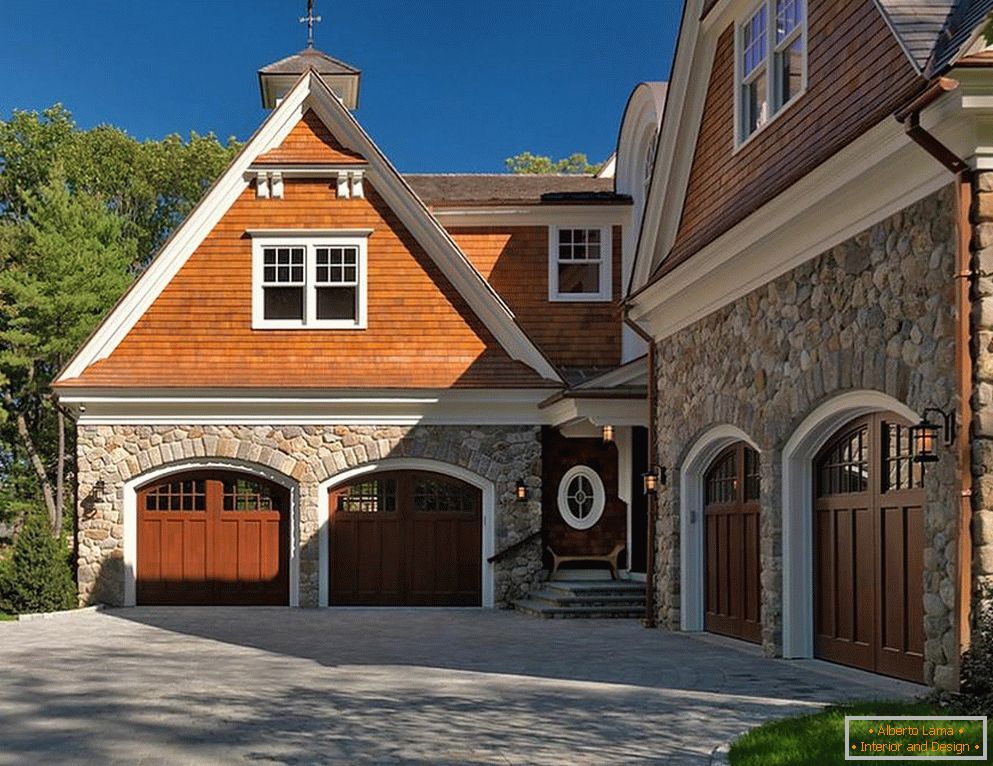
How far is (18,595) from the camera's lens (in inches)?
814

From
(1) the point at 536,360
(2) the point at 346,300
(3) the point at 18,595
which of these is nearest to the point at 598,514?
(1) the point at 536,360

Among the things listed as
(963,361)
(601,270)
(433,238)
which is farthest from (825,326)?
(601,270)

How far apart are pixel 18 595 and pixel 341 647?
7.64 meters

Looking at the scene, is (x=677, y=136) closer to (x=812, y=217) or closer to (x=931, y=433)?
(x=812, y=217)

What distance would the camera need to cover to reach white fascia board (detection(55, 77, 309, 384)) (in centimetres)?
2217

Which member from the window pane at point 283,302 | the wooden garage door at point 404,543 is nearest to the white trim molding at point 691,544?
the wooden garage door at point 404,543

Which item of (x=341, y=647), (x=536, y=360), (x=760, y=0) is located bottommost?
(x=341, y=647)

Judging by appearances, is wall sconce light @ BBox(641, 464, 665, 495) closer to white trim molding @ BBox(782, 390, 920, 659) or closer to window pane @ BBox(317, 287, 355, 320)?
white trim molding @ BBox(782, 390, 920, 659)

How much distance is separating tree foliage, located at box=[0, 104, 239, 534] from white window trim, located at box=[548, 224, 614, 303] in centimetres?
1590

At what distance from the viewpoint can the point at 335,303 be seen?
22766 mm

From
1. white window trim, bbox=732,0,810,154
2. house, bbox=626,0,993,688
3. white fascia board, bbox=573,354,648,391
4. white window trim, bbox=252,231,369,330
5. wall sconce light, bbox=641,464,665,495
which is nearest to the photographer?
house, bbox=626,0,993,688

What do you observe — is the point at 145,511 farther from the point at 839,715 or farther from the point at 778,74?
the point at 839,715

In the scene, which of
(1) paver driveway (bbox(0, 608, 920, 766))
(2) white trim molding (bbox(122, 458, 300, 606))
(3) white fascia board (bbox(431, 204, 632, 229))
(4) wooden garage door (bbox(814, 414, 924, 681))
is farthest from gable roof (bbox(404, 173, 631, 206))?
(4) wooden garage door (bbox(814, 414, 924, 681))

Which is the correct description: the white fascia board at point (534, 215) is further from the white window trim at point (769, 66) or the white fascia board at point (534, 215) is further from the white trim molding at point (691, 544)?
the white window trim at point (769, 66)
